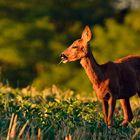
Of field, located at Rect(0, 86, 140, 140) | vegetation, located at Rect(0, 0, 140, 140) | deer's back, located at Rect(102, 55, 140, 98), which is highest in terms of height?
vegetation, located at Rect(0, 0, 140, 140)

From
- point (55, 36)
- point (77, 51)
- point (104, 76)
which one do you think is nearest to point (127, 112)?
point (104, 76)

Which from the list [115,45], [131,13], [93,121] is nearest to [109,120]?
[93,121]

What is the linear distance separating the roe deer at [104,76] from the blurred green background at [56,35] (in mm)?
27880

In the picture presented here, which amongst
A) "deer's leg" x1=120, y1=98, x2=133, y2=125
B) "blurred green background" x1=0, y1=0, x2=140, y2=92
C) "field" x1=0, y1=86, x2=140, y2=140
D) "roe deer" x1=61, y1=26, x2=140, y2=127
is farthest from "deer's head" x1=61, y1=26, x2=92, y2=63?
"blurred green background" x1=0, y1=0, x2=140, y2=92

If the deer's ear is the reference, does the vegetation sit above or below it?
above

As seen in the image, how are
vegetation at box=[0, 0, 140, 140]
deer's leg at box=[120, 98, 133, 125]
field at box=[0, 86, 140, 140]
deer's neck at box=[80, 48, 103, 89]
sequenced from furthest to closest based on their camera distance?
vegetation at box=[0, 0, 140, 140] < deer's leg at box=[120, 98, 133, 125] < deer's neck at box=[80, 48, 103, 89] < field at box=[0, 86, 140, 140]

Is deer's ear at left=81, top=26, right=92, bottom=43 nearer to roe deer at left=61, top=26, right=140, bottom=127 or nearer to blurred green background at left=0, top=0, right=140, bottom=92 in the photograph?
roe deer at left=61, top=26, right=140, bottom=127

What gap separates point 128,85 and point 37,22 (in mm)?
36133

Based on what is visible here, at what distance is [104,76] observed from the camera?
10.7 m

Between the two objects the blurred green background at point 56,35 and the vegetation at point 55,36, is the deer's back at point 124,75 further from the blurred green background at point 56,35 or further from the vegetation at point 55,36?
the blurred green background at point 56,35

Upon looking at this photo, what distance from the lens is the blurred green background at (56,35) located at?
42.5m

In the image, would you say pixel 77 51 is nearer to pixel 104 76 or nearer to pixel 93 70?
pixel 93 70

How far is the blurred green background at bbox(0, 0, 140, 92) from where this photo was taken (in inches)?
1674

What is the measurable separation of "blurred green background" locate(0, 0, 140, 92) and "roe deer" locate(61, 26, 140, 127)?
91.5 feet
